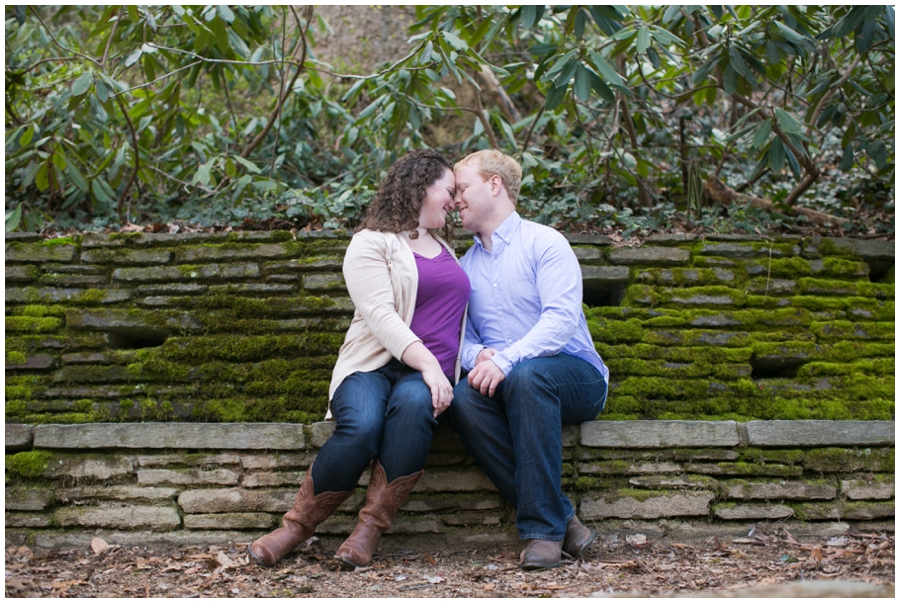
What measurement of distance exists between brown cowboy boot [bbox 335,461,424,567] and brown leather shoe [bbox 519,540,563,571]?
48 centimetres

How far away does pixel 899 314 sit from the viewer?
3.24 meters

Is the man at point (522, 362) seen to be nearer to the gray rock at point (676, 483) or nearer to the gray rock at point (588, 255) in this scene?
the gray rock at point (676, 483)

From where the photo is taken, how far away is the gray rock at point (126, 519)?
2.87 meters

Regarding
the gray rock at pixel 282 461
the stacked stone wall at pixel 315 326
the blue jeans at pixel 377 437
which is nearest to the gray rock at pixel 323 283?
the stacked stone wall at pixel 315 326

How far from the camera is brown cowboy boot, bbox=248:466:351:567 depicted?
96.1 inches

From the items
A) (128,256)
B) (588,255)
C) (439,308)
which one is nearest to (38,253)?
(128,256)

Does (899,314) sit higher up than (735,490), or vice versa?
(899,314)

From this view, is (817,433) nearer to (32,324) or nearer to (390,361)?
(390,361)

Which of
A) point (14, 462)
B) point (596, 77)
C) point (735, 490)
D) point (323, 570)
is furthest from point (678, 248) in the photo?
point (14, 462)

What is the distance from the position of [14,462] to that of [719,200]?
415 centimetres

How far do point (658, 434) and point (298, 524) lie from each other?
150 centimetres

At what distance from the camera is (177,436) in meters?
2.94

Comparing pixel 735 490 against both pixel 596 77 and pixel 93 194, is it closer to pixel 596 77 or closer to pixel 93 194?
pixel 596 77

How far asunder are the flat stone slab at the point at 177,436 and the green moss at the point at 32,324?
1.91 ft
